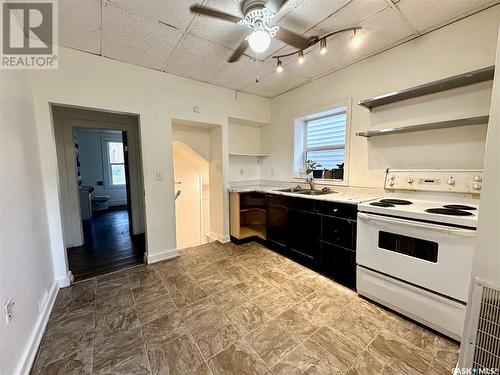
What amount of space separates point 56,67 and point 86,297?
2.35m

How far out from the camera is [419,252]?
5.35 ft

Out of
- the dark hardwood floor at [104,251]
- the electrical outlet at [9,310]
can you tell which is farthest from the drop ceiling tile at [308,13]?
the dark hardwood floor at [104,251]

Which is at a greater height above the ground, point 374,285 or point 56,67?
point 56,67

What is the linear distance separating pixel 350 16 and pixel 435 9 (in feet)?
2.19

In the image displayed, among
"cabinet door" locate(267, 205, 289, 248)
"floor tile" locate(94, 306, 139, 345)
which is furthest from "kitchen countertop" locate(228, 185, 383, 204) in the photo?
"floor tile" locate(94, 306, 139, 345)

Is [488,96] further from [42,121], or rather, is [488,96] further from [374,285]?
[42,121]

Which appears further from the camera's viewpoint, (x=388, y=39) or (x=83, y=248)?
(x=83, y=248)

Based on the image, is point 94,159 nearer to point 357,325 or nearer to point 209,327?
point 209,327

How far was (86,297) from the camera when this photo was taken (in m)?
2.06

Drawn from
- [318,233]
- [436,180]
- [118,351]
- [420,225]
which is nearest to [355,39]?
[436,180]

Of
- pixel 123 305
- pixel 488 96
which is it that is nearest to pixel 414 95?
pixel 488 96

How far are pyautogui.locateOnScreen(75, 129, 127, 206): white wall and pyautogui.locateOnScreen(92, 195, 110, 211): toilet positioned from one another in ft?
1.49

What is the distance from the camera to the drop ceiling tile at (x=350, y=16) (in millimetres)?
1661

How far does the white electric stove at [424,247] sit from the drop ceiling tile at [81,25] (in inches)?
112
